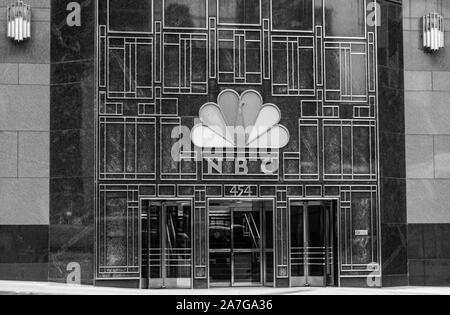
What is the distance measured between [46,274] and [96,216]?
6.04ft

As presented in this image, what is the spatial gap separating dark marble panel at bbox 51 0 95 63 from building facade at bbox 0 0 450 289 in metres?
0.03

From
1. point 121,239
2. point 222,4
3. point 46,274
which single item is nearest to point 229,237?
point 121,239

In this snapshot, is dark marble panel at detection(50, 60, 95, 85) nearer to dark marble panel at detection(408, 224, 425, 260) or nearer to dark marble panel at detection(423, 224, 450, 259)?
dark marble panel at detection(408, 224, 425, 260)

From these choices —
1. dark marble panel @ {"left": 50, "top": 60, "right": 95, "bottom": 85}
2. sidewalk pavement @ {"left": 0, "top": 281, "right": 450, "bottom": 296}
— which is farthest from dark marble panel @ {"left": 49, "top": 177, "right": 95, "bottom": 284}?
dark marble panel @ {"left": 50, "top": 60, "right": 95, "bottom": 85}

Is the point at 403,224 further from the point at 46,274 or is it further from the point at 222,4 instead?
the point at 46,274

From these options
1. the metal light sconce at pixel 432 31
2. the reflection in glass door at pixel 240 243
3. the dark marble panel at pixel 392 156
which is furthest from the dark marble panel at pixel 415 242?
the metal light sconce at pixel 432 31

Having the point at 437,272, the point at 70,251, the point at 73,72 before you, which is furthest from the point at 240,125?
the point at 437,272

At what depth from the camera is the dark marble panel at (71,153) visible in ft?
63.2

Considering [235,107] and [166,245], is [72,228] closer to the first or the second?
[166,245]

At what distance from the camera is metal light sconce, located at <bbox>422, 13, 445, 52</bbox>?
21.0 m

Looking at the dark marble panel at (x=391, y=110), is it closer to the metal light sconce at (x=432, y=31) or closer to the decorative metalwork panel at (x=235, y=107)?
the decorative metalwork panel at (x=235, y=107)

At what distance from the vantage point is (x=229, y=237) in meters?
19.8

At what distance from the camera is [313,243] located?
2002 centimetres

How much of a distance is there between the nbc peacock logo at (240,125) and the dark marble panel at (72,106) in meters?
2.58
